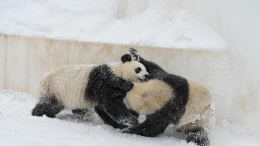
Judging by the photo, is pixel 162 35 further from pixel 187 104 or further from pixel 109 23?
pixel 187 104

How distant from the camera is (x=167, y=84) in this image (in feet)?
18.4

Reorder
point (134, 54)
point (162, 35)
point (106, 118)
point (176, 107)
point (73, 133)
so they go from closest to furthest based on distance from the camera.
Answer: point (73, 133)
point (176, 107)
point (106, 118)
point (134, 54)
point (162, 35)

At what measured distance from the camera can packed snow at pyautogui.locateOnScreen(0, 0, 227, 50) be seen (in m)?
6.70

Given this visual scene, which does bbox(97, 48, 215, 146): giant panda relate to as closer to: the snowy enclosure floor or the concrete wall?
the snowy enclosure floor

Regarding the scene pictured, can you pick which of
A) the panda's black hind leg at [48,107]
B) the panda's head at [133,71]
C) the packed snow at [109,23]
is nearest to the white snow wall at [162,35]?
the packed snow at [109,23]

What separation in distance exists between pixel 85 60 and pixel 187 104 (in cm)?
231

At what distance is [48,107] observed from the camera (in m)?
6.07

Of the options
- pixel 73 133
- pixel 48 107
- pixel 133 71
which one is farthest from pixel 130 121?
pixel 48 107

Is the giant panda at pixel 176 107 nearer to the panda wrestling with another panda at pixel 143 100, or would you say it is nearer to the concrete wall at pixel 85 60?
the panda wrestling with another panda at pixel 143 100

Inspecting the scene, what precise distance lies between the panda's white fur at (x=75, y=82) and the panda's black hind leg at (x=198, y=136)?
1145mm

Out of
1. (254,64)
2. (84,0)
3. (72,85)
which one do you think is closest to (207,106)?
(254,64)

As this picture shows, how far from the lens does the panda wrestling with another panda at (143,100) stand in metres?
5.52

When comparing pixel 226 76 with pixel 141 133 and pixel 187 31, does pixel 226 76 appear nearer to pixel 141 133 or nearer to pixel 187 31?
pixel 187 31

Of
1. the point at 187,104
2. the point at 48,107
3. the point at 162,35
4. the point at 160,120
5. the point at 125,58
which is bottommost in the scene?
the point at 48,107
